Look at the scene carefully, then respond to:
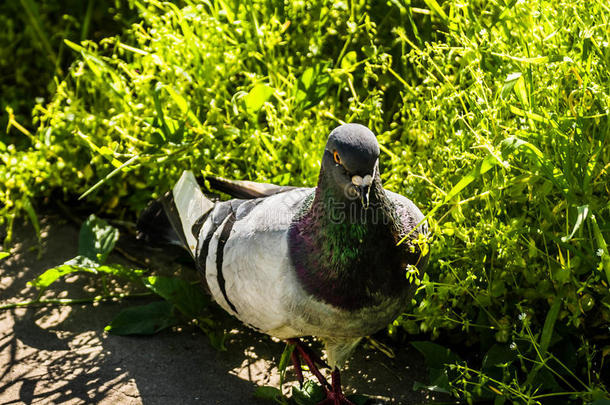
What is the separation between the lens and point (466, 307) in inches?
A: 103

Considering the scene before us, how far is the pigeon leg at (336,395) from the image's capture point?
107 inches

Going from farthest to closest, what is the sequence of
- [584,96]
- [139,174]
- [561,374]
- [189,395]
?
1. [139,174]
2. [189,395]
3. [561,374]
4. [584,96]

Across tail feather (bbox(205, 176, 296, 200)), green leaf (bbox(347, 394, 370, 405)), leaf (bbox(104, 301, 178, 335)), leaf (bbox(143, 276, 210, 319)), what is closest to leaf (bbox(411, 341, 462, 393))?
green leaf (bbox(347, 394, 370, 405))

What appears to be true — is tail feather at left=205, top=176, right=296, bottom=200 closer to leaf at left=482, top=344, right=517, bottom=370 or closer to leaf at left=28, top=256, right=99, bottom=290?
leaf at left=28, top=256, right=99, bottom=290

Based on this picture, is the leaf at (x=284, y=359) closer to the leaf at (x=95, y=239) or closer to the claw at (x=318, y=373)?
the claw at (x=318, y=373)

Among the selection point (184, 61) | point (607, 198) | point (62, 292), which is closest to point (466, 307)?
point (607, 198)

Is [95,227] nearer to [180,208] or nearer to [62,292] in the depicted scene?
[62,292]

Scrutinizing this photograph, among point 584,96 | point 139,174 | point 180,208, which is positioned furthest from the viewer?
point 139,174

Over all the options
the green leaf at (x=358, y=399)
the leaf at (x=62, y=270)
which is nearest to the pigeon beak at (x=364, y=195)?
the green leaf at (x=358, y=399)

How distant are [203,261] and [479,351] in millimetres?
1152

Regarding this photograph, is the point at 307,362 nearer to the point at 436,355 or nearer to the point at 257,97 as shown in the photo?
the point at 436,355

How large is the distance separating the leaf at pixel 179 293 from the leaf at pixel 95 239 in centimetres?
32

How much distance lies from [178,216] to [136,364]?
2.09 feet

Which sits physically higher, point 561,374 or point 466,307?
point 466,307
